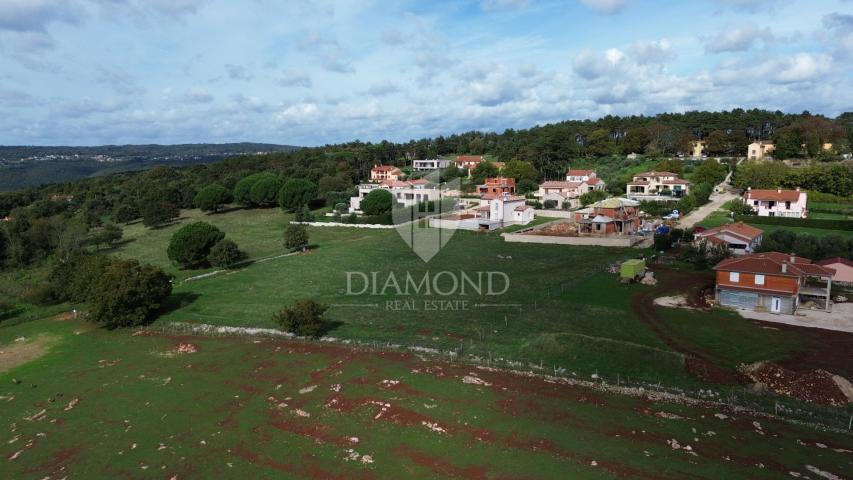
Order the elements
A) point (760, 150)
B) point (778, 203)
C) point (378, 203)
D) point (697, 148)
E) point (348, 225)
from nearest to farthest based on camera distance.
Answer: point (778, 203) → point (348, 225) → point (378, 203) → point (760, 150) → point (697, 148)

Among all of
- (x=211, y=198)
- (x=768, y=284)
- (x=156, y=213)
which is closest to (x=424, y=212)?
(x=211, y=198)

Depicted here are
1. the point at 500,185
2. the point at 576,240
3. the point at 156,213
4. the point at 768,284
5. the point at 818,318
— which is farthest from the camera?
the point at 500,185

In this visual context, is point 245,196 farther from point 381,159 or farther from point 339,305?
point 339,305

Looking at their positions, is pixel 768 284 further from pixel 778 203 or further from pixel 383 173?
pixel 383 173

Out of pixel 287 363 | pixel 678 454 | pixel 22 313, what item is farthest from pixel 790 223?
pixel 22 313

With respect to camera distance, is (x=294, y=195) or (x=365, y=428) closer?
(x=365, y=428)
